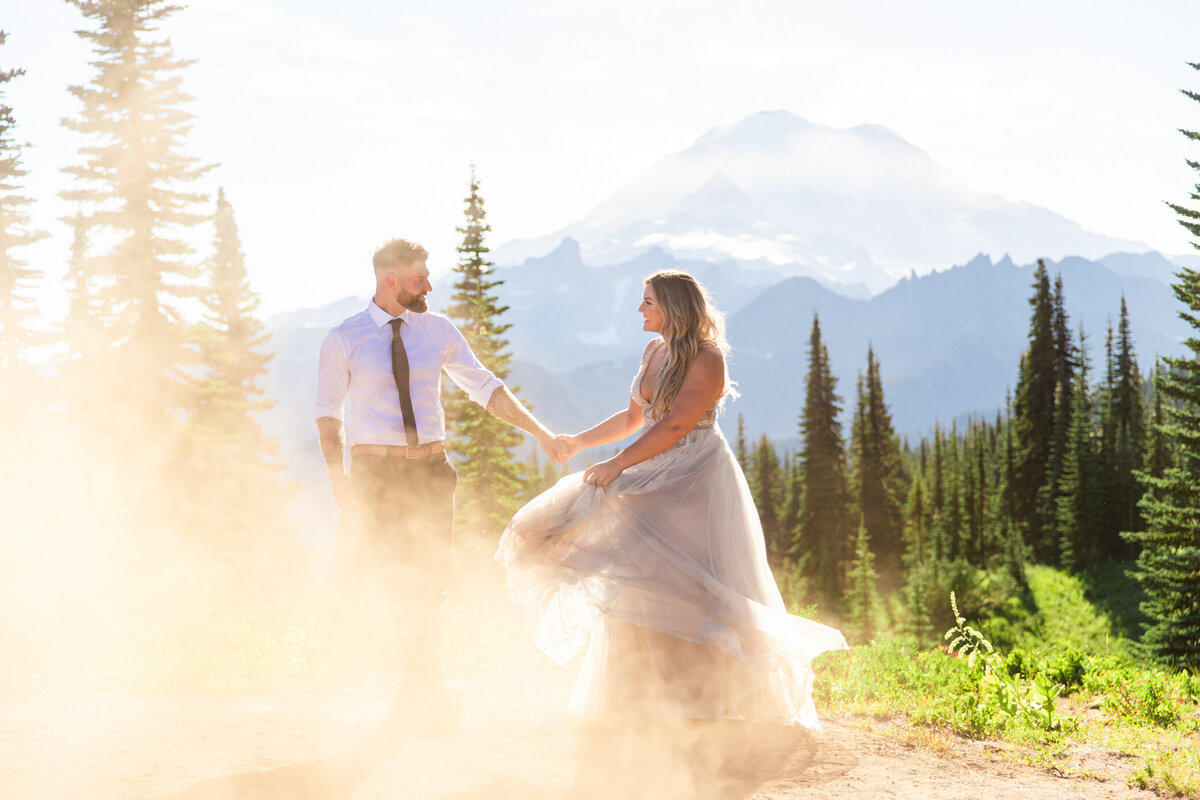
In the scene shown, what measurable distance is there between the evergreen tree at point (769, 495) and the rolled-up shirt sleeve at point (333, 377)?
88.9 meters

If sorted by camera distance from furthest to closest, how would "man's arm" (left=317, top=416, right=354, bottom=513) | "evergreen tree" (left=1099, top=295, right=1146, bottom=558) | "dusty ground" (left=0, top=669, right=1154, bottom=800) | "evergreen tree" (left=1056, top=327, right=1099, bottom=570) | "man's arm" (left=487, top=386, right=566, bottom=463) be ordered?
1. "evergreen tree" (left=1099, top=295, right=1146, bottom=558)
2. "evergreen tree" (left=1056, top=327, right=1099, bottom=570)
3. "man's arm" (left=487, top=386, right=566, bottom=463)
4. "man's arm" (left=317, top=416, right=354, bottom=513)
5. "dusty ground" (left=0, top=669, right=1154, bottom=800)

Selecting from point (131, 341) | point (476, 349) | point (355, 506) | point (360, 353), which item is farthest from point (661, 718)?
point (131, 341)

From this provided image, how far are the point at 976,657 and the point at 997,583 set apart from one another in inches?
2488

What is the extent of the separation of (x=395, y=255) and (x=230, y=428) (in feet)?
103

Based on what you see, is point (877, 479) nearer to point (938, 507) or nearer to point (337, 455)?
point (938, 507)

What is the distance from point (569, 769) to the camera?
17.5ft

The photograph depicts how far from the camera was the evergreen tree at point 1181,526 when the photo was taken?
89.2 ft

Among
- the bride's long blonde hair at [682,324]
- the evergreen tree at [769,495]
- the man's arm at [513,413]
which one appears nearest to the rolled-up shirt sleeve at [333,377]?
the man's arm at [513,413]

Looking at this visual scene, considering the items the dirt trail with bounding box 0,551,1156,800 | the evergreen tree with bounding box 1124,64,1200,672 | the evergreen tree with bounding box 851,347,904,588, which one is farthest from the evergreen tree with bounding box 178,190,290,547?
the evergreen tree with bounding box 851,347,904,588

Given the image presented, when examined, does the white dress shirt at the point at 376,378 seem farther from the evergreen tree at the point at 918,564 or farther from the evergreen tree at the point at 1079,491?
the evergreen tree at the point at 1079,491

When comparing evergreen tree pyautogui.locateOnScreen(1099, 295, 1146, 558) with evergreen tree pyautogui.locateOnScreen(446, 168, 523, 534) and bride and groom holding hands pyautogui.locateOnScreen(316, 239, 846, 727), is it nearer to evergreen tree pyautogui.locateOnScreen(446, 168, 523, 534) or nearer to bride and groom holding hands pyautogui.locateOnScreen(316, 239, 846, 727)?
evergreen tree pyautogui.locateOnScreen(446, 168, 523, 534)

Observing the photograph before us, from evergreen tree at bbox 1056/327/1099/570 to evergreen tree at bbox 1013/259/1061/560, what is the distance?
3960 millimetres

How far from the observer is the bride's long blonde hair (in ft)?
19.3

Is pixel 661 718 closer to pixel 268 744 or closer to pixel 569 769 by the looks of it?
pixel 569 769
